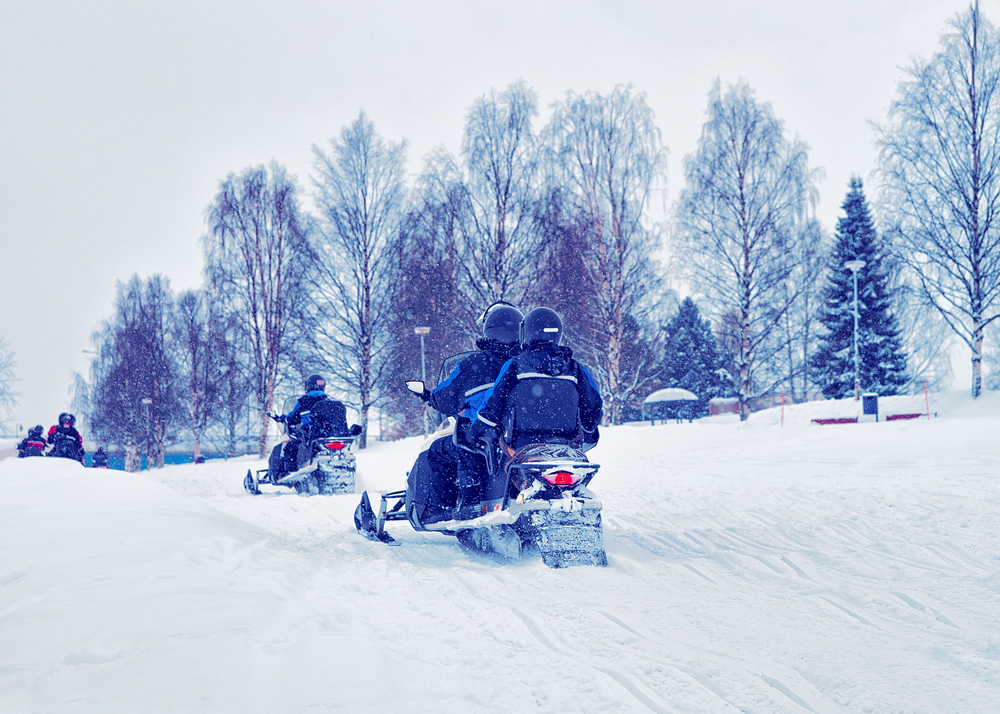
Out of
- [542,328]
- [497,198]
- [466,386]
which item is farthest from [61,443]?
[497,198]

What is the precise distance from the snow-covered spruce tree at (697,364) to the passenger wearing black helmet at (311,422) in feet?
122

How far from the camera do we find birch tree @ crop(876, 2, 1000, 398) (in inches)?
765

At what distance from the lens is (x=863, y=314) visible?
107 ft

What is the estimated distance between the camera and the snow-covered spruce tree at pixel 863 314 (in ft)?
106

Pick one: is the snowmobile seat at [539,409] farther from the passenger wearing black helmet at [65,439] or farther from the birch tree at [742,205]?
the birch tree at [742,205]

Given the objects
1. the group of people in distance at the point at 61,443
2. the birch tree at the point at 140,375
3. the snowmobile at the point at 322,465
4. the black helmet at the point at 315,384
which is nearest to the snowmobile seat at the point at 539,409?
the snowmobile at the point at 322,465

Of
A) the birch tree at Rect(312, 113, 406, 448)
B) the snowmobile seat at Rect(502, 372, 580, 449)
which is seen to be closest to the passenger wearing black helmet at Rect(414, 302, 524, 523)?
the snowmobile seat at Rect(502, 372, 580, 449)

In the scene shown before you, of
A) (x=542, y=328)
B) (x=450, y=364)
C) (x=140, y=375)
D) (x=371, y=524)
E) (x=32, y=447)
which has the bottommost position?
(x=371, y=524)

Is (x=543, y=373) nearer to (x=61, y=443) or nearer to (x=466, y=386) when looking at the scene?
(x=466, y=386)

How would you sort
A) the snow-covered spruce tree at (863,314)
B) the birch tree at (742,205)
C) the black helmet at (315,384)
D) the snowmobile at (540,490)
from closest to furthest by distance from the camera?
the snowmobile at (540,490)
the black helmet at (315,384)
the birch tree at (742,205)
the snow-covered spruce tree at (863,314)

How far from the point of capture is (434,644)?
291 centimetres

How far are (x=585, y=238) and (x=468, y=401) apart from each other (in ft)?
61.9

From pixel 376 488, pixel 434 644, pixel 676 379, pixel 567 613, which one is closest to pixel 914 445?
pixel 376 488

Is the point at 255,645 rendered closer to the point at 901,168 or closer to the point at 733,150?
the point at 901,168
